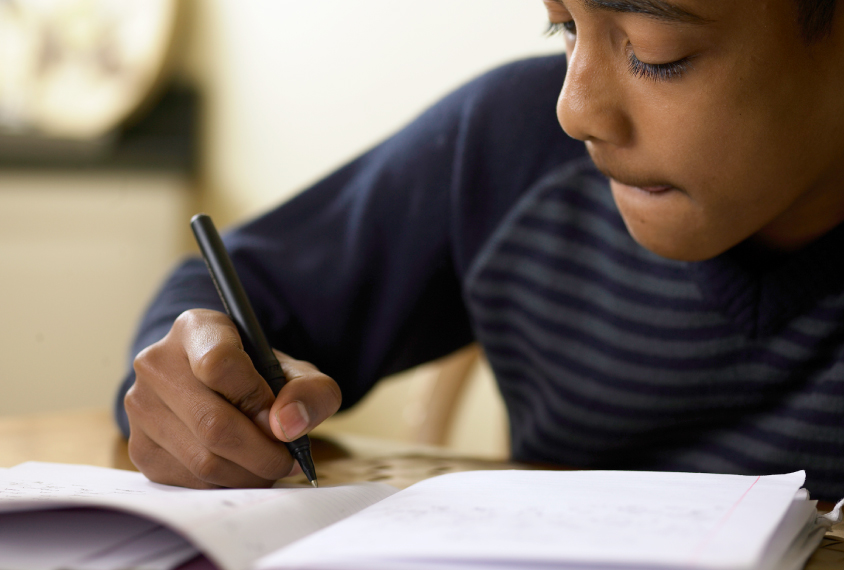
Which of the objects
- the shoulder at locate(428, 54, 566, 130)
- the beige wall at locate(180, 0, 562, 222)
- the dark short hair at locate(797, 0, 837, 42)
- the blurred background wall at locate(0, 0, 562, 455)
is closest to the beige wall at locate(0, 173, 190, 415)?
the blurred background wall at locate(0, 0, 562, 455)

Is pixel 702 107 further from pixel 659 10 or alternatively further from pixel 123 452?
pixel 123 452

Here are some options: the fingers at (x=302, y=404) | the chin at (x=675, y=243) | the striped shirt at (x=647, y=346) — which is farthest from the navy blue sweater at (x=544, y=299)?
the fingers at (x=302, y=404)

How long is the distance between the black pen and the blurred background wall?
935mm

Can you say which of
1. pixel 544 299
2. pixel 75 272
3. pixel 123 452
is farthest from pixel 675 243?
pixel 75 272

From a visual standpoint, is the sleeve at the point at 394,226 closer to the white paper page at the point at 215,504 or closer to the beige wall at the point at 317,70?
the white paper page at the point at 215,504

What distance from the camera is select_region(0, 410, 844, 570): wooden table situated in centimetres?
58

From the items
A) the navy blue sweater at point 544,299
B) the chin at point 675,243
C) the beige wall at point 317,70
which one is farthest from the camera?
the beige wall at point 317,70

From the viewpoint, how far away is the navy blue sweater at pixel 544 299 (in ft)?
→ 2.17

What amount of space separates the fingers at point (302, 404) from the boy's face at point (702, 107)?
229 mm

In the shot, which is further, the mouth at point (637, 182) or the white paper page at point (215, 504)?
the mouth at point (637, 182)

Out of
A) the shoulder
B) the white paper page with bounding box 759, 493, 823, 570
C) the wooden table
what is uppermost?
the shoulder

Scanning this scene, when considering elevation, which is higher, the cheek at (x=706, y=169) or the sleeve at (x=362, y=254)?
the cheek at (x=706, y=169)

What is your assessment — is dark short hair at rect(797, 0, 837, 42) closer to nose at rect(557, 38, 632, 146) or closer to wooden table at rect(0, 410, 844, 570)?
nose at rect(557, 38, 632, 146)

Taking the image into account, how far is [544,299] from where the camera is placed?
2.54ft
